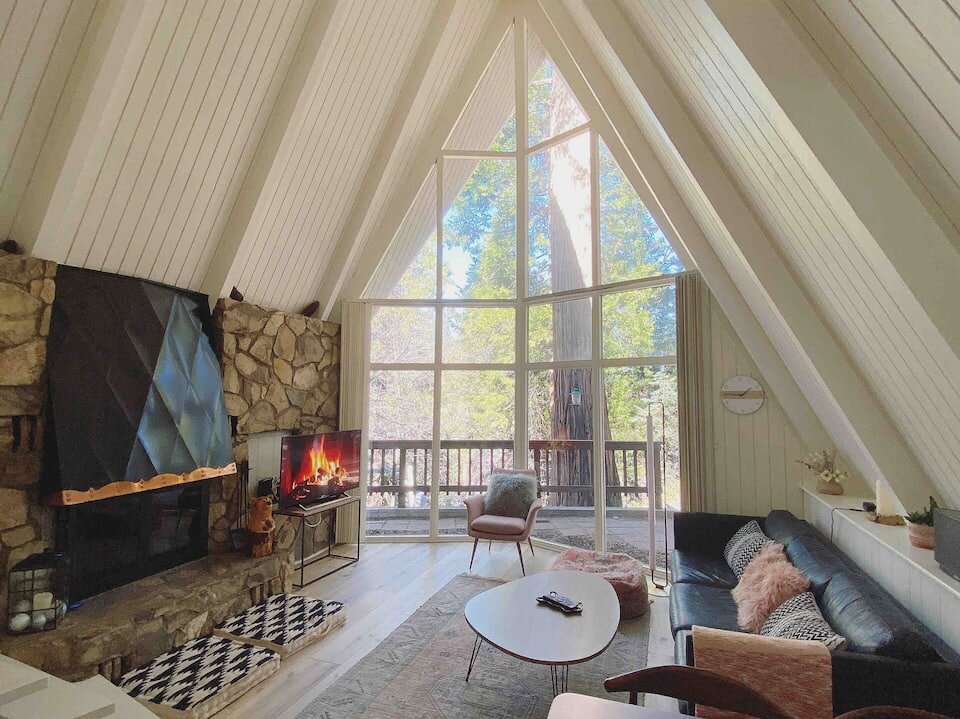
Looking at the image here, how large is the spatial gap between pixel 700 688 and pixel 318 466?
405cm

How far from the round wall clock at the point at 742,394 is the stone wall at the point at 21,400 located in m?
5.10

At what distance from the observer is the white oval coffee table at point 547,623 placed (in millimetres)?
2397

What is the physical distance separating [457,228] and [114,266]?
3.52 meters

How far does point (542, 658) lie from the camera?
7.63ft

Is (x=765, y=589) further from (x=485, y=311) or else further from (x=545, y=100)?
(x=545, y=100)

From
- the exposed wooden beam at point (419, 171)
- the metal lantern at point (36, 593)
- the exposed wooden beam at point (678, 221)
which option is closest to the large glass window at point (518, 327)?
the exposed wooden beam at point (419, 171)

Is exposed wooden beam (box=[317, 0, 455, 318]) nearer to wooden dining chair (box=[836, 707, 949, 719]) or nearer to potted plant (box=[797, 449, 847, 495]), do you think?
potted plant (box=[797, 449, 847, 495])

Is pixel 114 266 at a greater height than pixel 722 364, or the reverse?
pixel 114 266

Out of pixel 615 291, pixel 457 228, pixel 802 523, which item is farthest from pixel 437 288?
pixel 802 523

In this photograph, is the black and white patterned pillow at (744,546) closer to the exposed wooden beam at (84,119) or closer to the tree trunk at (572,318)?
the tree trunk at (572,318)

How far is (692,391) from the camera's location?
4410 mm

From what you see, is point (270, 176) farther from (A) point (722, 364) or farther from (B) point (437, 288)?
(A) point (722, 364)

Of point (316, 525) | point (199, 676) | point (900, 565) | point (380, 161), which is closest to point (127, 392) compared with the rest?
point (199, 676)

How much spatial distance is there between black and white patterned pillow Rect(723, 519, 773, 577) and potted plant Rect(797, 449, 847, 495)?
0.60 meters
